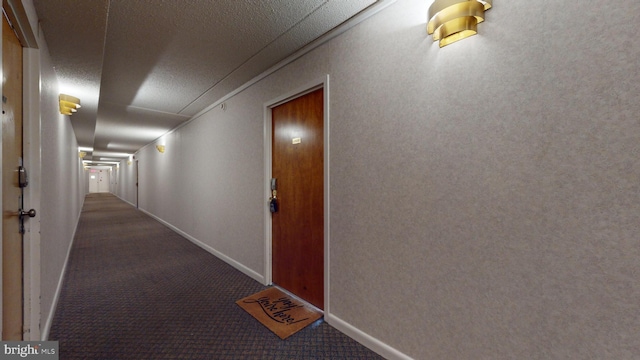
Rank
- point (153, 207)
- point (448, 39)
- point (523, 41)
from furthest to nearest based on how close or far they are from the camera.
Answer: point (153, 207)
point (448, 39)
point (523, 41)

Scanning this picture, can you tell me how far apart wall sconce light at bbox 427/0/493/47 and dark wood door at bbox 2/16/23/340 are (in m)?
2.17

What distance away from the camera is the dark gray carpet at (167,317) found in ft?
5.87

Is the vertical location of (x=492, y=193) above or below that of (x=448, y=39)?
below

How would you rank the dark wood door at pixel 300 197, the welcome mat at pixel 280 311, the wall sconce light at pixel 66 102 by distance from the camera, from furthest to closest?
the wall sconce light at pixel 66 102 → the dark wood door at pixel 300 197 → the welcome mat at pixel 280 311

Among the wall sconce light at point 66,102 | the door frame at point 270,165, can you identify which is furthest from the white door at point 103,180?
the door frame at point 270,165

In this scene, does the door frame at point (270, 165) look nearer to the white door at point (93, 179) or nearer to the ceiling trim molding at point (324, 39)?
the ceiling trim molding at point (324, 39)

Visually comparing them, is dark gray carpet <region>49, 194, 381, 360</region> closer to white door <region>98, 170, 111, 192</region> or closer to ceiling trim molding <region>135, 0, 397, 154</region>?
ceiling trim molding <region>135, 0, 397, 154</region>

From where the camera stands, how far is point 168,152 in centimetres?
616

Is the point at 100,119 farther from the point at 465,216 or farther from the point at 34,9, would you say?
the point at 465,216

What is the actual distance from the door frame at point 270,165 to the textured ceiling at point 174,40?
39 centimetres

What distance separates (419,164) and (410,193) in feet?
0.64

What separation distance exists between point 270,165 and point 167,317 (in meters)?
1.72

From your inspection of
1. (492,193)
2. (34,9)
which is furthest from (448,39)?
(34,9)

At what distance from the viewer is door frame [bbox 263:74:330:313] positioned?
2.13 m
